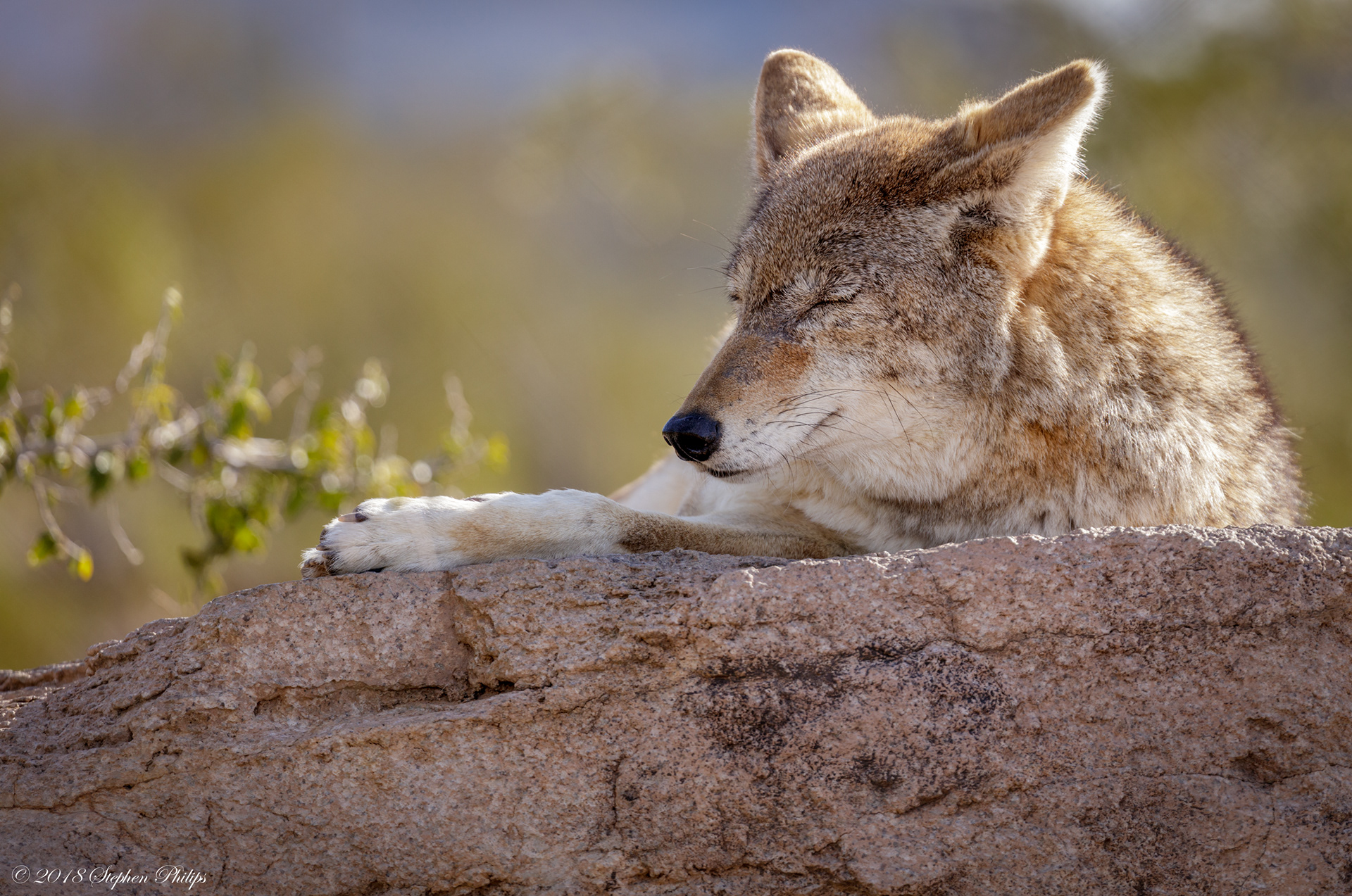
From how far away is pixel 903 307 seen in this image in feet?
11.8

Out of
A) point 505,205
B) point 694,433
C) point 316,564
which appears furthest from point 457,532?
point 505,205

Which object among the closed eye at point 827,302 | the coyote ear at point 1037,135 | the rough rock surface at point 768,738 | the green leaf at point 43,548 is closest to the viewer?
the rough rock surface at point 768,738

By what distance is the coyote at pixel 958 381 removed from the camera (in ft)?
11.2

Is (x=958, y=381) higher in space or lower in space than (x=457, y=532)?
higher

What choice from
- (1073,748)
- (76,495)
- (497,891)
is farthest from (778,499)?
(76,495)

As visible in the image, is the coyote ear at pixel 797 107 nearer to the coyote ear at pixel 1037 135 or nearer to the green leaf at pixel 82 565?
the coyote ear at pixel 1037 135

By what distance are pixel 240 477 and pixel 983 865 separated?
5.31 m

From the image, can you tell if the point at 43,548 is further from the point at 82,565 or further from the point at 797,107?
the point at 797,107

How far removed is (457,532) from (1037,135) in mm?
2300

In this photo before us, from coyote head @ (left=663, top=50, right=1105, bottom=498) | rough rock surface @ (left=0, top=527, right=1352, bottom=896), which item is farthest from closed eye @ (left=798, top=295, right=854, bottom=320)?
rough rock surface @ (left=0, top=527, right=1352, bottom=896)

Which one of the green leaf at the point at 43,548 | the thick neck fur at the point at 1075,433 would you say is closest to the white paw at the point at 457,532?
the thick neck fur at the point at 1075,433

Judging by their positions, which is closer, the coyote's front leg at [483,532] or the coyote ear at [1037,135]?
the coyote's front leg at [483,532]

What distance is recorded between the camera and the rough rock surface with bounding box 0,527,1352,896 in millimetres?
2520

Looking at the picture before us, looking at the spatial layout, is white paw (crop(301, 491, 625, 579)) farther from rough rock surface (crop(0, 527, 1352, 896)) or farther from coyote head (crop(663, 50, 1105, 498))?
coyote head (crop(663, 50, 1105, 498))
